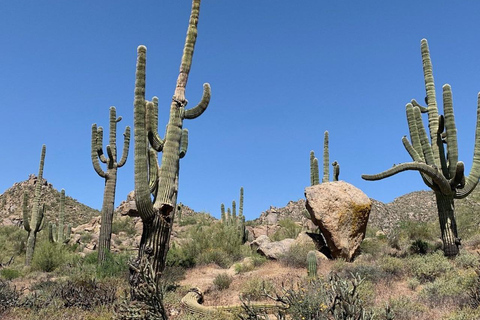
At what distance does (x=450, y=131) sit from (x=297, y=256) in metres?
7.07

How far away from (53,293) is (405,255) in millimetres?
11817

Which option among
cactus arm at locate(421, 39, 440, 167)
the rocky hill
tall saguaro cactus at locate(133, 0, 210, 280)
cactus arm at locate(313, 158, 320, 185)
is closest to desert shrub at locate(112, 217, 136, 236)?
the rocky hill

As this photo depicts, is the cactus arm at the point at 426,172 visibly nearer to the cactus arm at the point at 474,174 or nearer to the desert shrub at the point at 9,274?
the cactus arm at the point at 474,174

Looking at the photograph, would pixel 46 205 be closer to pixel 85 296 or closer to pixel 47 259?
pixel 47 259

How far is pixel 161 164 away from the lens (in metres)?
8.30

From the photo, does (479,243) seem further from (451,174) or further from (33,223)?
(33,223)

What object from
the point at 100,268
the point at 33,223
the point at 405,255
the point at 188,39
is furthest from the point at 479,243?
the point at 33,223

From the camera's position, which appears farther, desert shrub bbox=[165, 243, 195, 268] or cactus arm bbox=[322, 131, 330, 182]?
cactus arm bbox=[322, 131, 330, 182]

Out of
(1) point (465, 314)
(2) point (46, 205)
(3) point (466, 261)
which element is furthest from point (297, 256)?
(2) point (46, 205)

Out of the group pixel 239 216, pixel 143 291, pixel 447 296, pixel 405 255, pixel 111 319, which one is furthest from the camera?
pixel 239 216

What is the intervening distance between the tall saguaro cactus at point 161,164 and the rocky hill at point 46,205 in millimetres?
38097

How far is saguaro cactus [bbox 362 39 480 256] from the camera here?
40.1 ft

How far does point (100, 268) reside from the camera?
12672 millimetres

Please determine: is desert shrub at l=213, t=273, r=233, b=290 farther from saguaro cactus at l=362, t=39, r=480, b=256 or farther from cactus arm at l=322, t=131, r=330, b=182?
cactus arm at l=322, t=131, r=330, b=182
